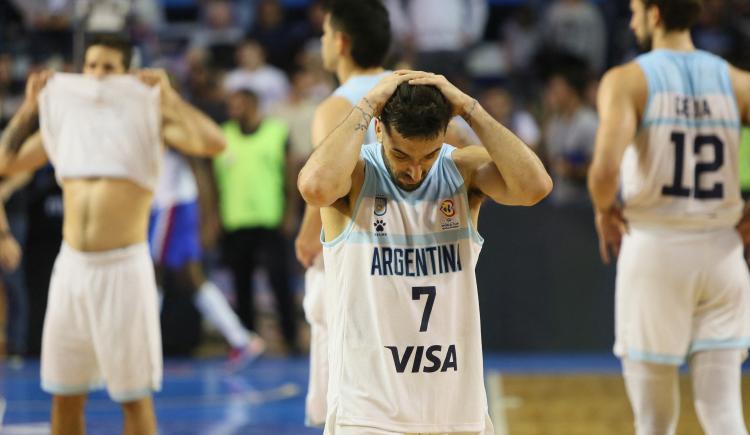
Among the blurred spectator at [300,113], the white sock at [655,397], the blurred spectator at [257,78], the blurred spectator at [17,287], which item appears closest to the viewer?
the white sock at [655,397]

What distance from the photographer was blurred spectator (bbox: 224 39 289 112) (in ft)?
41.3

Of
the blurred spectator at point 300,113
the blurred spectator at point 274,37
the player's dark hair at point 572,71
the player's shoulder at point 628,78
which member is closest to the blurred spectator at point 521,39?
the player's dark hair at point 572,71

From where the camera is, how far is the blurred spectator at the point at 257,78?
12.6 metres

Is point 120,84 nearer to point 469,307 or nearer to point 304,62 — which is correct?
point 469,307

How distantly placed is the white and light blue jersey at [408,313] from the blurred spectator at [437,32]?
28.4 feet

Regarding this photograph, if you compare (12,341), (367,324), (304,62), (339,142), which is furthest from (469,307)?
(304,62)

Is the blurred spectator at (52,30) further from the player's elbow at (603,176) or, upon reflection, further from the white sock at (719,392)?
the white sock at (719,392)

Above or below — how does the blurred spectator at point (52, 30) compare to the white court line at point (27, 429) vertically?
above

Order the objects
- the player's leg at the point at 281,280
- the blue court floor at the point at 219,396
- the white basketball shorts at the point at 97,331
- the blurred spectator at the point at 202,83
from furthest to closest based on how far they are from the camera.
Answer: the blurred spectator at the point at 202,83 < the player's leg at the point at 281,280 < the blue court floor at the point at 219,396 < the white basketball shorts at the point at 97,331

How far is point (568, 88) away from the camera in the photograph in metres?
12.0

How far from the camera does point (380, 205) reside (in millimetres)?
3916

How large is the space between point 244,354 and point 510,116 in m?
Result: 3.93

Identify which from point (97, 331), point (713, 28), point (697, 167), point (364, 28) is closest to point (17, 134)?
point (97, 331)

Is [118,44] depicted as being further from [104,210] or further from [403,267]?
[403,267]
